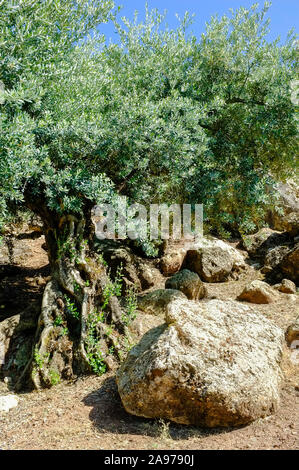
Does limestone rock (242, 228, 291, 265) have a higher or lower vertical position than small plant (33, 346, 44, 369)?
higher

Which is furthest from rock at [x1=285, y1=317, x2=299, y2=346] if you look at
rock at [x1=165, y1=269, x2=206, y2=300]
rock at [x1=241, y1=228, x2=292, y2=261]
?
rock at [x1=241, y1=228, x2=292, y2=261]

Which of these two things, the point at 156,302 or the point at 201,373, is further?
the point at 156,302

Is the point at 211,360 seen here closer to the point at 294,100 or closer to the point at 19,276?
the point at 294,100

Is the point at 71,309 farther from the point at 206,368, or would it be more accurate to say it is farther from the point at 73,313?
the point at 206,368

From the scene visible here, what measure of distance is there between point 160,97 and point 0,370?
25.8 ft

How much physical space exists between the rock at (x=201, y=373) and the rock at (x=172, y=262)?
28.6 feet

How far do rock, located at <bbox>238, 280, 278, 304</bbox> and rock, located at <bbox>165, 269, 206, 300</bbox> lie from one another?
1401 millimetres

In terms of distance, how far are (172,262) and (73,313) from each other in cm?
768

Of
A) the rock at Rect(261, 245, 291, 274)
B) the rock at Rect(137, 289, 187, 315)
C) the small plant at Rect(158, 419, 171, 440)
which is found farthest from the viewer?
the rock at Rect(261, 245, 291, 274)

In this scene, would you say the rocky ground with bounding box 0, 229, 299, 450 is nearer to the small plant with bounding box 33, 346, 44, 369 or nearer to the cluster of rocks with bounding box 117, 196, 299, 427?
the cluster of rocks with bounding box 117, 196, 299, 427

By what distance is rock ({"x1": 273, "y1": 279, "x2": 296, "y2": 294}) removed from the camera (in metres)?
13.8

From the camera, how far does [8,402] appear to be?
7.39 meters

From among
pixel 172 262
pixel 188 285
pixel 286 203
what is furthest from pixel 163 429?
pixel 286 203

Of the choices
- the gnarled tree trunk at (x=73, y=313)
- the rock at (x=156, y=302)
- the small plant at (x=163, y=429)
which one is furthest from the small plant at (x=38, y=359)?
the rock at (x=156, y=302)
